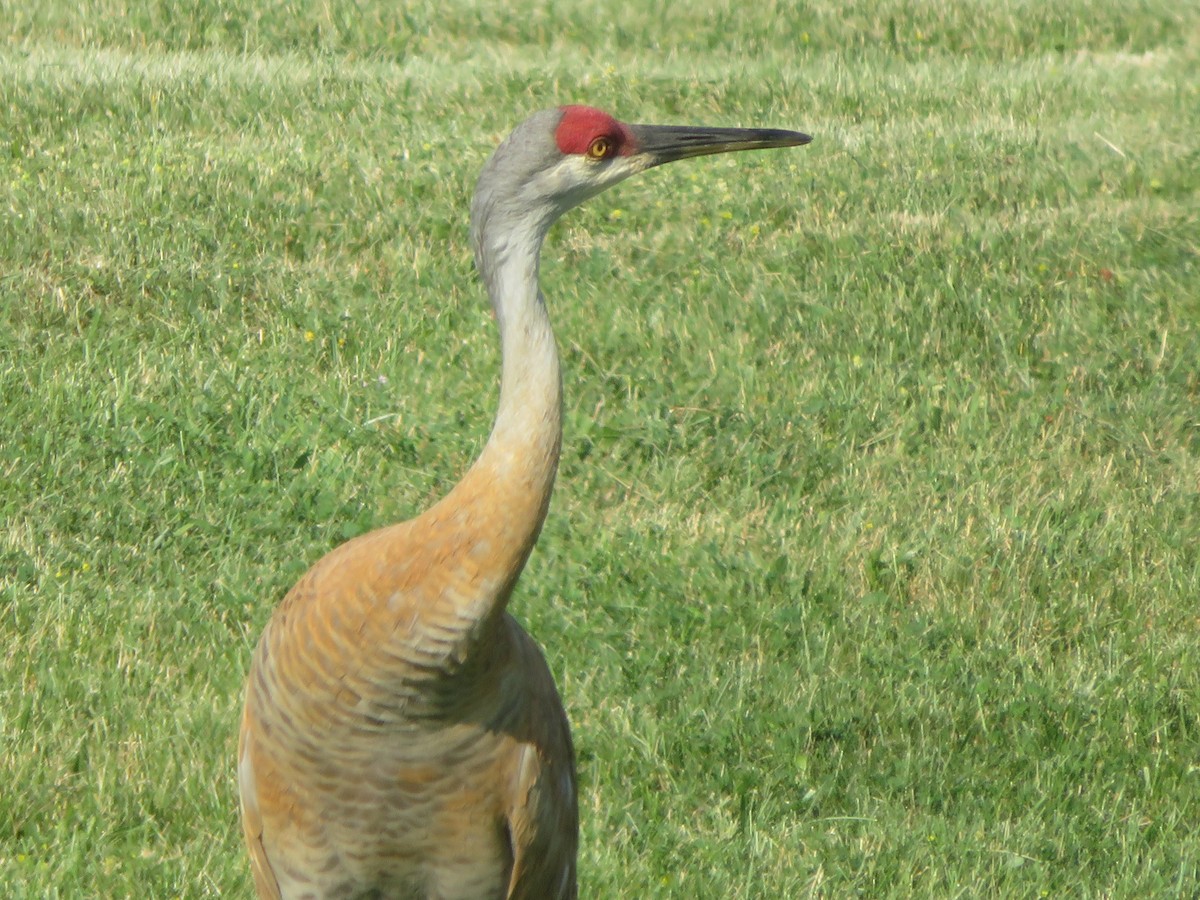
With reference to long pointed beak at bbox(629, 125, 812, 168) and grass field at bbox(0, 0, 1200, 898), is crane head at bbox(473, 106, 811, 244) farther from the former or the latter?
grass field at bbox(0, 0, 1200, 898)

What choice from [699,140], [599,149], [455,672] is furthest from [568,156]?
[455,672]

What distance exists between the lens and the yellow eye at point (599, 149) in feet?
11.2

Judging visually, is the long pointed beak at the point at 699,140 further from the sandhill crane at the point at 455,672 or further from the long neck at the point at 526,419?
the long neck at the point at 526,419

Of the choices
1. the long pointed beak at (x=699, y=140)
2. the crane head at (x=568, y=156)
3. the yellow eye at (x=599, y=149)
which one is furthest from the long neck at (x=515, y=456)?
the long pointed beak at (x=699, y=140)

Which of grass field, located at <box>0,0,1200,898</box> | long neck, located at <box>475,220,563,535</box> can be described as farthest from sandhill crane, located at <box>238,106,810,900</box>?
grass field, located at <box>0,0,1200,898</box>

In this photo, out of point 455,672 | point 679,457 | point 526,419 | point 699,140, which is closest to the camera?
point 526,419

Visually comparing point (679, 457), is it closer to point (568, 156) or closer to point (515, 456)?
point (568, 156)

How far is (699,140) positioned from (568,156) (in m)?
0.36

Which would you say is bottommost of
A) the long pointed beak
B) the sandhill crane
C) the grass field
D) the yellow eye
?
the grass field

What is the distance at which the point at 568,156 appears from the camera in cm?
338

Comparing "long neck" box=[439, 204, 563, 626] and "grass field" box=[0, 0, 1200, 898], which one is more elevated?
"long neck" box=[439, 204, 563, 626]

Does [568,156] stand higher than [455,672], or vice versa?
[568,156]

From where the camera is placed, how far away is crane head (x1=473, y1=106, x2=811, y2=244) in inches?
130

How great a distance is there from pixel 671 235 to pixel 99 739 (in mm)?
3960
